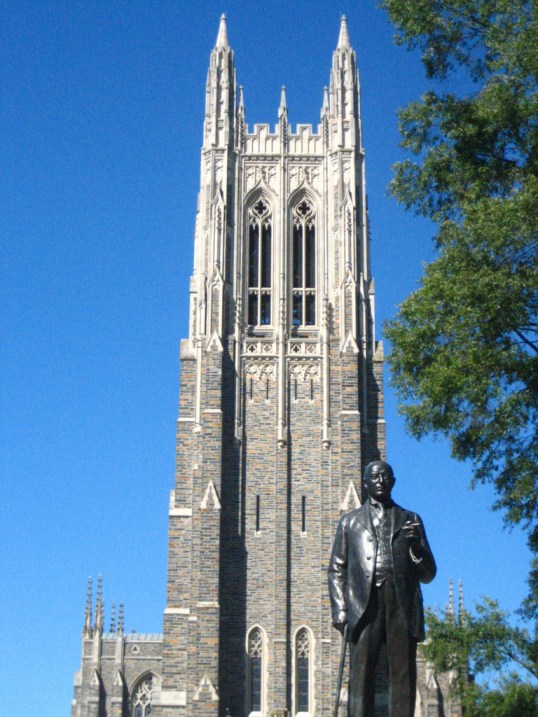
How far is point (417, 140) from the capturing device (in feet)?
65.8

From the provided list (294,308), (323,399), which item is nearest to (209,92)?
(294,308)

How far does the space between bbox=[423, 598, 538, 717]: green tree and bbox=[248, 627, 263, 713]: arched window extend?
1302cm

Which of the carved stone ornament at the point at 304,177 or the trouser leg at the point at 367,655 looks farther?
the carved stone ornament at the point at 304,177

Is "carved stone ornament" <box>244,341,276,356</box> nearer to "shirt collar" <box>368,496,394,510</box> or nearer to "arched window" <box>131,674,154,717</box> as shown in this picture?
"arched window" <box>131,674,154,717</box>

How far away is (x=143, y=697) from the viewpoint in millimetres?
45938

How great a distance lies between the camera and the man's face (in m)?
10.1

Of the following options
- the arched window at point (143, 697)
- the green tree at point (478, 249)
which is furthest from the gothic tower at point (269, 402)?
the green tree at point (478, 249)

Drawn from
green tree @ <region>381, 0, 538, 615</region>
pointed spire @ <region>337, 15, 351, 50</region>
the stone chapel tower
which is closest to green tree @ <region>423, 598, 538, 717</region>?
green tree @ <region>381, 0, 538, 615</region>

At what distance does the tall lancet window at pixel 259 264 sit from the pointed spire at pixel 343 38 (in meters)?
6.21

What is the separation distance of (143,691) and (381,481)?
3801 centimetres

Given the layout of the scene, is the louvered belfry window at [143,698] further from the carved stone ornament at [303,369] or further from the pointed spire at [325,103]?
the pointed spire at [325,103]

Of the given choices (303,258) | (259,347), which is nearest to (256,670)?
(259,347)

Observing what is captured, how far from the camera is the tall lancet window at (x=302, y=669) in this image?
36.8m

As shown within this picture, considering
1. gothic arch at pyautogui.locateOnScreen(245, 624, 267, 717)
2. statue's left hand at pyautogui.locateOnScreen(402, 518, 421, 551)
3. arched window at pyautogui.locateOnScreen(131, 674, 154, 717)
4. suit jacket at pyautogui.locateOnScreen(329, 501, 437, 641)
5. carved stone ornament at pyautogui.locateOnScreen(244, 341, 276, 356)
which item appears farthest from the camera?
arched window at pyautogui.locateOnScreen(131, 674, 154, 717)
